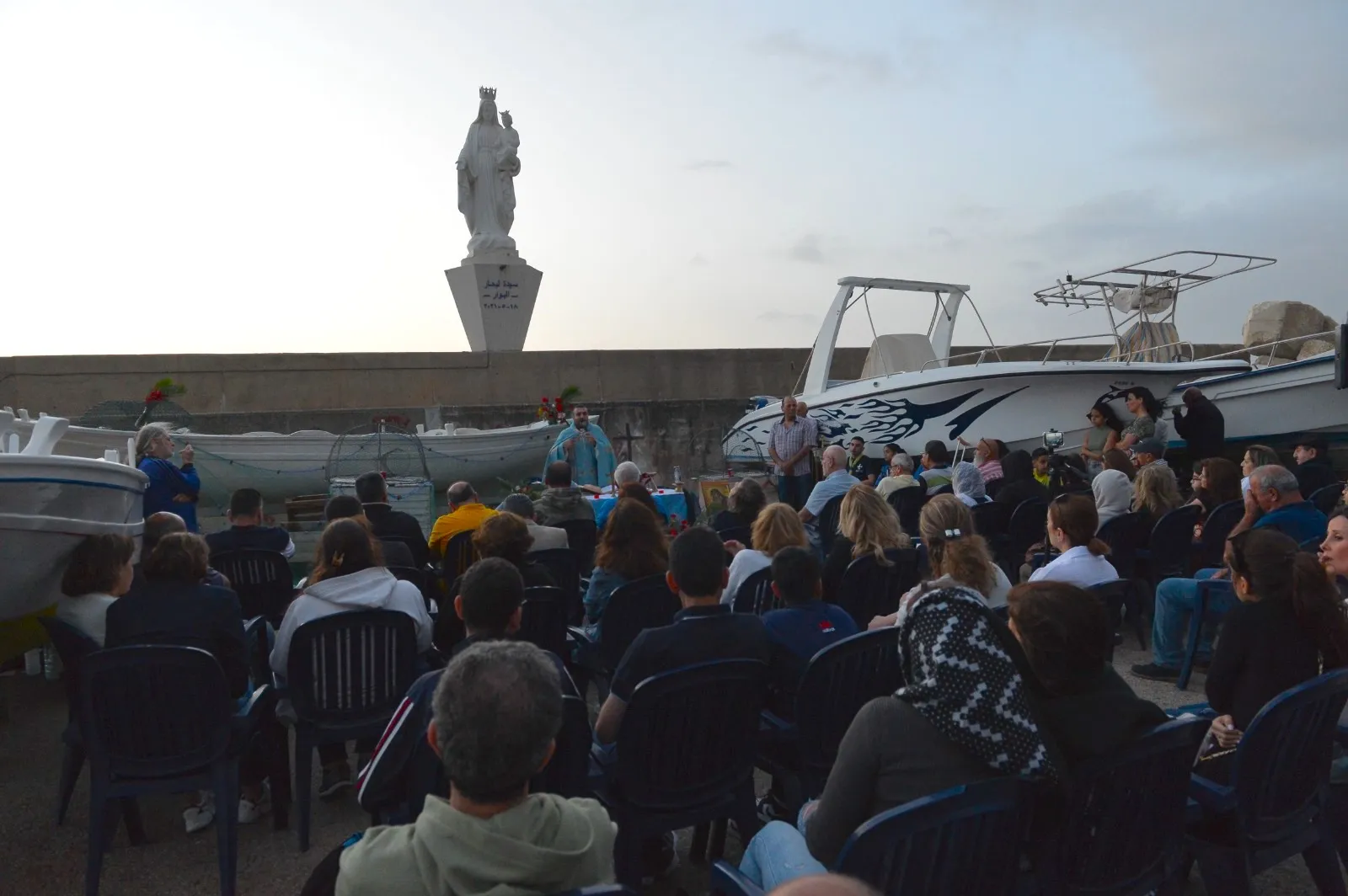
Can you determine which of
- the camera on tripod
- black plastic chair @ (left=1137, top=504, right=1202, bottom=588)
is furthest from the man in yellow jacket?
the camera on tripod

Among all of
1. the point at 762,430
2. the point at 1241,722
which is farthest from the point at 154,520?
the point at 762,430

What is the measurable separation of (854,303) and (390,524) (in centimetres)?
835

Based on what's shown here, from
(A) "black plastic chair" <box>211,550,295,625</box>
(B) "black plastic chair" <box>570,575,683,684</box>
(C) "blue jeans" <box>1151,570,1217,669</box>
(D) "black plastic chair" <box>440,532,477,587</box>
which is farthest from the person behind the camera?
(C) "blue jeans" <box>1151,570,1217,669</box>

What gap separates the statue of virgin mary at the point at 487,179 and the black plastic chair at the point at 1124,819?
53.2 ft

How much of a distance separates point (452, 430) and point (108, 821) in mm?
8987

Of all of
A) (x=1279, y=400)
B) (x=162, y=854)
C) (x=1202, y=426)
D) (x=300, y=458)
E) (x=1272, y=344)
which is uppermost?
(x=1272, y=344)

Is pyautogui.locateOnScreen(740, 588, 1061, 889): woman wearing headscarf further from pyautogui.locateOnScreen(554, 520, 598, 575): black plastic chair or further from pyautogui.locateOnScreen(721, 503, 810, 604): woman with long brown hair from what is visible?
pyautogui.locateOnScreen(554, 520, 598, 575): black plastic chair

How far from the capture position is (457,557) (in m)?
5.02

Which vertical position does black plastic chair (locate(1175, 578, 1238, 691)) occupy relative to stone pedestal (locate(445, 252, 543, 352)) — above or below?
below

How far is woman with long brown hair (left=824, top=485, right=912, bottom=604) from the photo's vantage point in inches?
189

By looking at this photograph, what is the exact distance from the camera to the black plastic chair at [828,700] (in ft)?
10.2

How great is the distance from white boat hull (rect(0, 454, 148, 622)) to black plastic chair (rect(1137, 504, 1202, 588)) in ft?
19.0

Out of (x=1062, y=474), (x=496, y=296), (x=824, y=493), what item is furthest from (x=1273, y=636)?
(x=496, y=296)

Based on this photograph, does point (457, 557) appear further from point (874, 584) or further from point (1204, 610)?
point (1204, 610)
